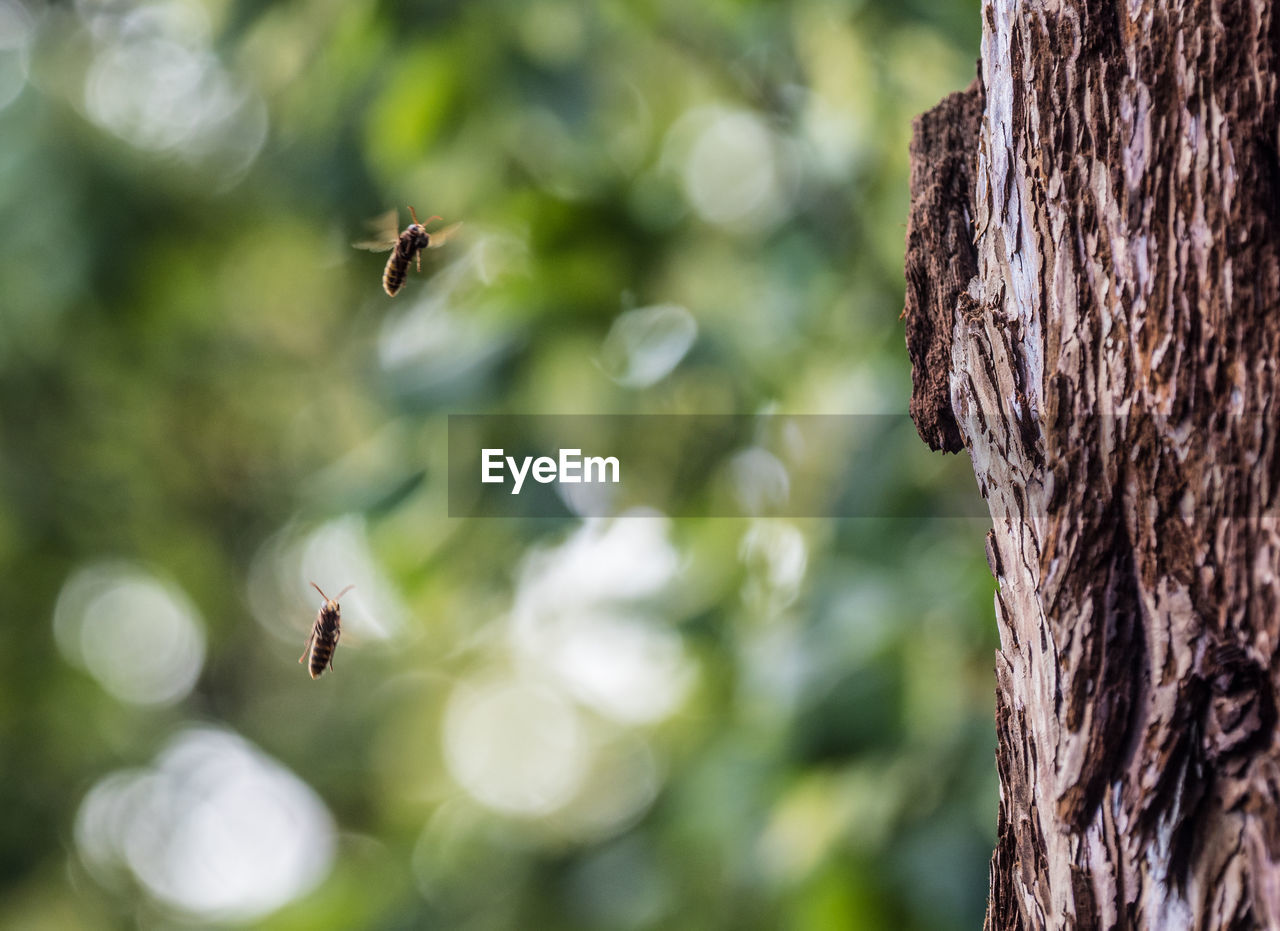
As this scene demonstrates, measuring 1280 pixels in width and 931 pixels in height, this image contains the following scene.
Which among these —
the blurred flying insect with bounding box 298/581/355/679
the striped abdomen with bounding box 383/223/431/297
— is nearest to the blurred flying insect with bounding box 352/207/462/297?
the striped abdomen with bounding box 383/223/431/297

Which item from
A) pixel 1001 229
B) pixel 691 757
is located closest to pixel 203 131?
pixel 691 757

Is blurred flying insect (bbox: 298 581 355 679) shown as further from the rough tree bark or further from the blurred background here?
the rough tree bark

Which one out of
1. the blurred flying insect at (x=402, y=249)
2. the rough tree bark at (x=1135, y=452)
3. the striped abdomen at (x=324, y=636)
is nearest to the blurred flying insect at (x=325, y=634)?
the striped abdomen at (x=324, y=636)

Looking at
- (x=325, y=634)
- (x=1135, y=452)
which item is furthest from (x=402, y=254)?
(x=1135, y=452)

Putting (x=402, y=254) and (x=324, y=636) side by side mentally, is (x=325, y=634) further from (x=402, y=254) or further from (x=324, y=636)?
(x=402, y=254)

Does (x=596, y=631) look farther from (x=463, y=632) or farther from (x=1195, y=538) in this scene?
(x=1195, y=538)

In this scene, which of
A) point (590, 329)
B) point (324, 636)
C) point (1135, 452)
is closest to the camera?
point (1135, 452)

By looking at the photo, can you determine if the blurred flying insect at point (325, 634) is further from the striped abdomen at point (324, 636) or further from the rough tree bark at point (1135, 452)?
the rough tree bark at point (1135, 452)
